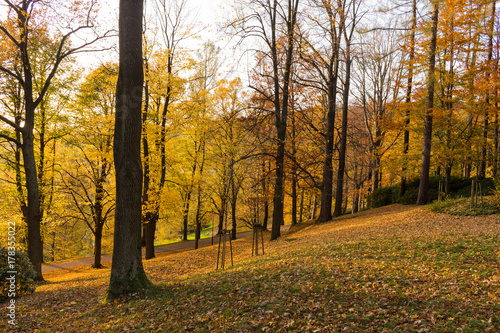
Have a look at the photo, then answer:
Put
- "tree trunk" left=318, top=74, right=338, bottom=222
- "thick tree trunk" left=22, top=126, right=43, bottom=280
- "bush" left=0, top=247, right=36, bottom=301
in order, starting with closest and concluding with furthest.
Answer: "bush" left=0, top=247, right=36, bottom=301 → "thick tree trunk" left=22, top=126, right=43, bottom=280 → "tree trunk" left=318, top=74, right=338, bottom=222

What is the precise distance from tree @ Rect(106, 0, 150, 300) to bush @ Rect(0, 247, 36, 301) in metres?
3.20

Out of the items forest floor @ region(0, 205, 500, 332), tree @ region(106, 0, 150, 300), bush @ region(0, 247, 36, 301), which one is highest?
tree @ region(106, 0, 150, 300)

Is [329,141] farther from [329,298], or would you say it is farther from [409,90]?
[329,298]

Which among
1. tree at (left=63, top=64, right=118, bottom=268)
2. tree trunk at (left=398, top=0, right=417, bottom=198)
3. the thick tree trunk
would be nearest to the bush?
the thick tree trunk

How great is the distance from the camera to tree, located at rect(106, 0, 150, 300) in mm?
6133

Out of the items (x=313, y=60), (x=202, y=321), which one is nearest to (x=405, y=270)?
(x=202, y=321)

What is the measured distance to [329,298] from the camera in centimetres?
459

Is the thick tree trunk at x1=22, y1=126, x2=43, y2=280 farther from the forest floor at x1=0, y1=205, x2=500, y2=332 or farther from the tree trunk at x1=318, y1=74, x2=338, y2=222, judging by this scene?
the tree trunk at x1=318, y1=74, x2=338, y2=222

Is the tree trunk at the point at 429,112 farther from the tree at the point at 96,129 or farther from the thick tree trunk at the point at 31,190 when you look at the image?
the thick tree trunk at the point at 31,190

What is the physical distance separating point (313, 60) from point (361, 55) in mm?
2585

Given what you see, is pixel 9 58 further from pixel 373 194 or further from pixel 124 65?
pixel 373 194

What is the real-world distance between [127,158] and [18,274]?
4700mm

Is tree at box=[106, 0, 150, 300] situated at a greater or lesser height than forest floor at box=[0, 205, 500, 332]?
greater

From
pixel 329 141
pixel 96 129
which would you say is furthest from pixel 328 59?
pixel 96 129
